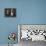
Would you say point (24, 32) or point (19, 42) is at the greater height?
point (24, 32)

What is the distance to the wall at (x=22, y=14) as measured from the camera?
3.17 metres

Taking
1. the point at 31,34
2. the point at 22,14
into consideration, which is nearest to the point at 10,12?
the point at 22,14

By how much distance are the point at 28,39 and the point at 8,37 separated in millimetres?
525

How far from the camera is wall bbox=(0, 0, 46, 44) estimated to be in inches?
125

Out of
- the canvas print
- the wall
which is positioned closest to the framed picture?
the wall

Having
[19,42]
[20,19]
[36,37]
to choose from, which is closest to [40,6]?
[20,19]

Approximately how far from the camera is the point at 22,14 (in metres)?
3.19

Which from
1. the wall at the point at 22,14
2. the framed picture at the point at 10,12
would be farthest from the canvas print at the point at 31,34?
the framed picture at the point at 10,12

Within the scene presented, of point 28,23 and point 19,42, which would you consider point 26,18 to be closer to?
point 28,23

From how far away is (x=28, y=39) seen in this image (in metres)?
3.06

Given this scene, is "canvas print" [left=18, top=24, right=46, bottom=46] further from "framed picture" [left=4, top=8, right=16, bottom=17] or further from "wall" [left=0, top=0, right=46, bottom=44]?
"framed picture" [left=4, top=8, right=16, bottom=17]

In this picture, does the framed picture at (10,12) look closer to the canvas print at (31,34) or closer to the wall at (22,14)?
the wall at (22,14)

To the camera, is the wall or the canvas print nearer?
the canvas print

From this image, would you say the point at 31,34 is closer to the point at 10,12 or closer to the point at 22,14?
the point at 22,14
